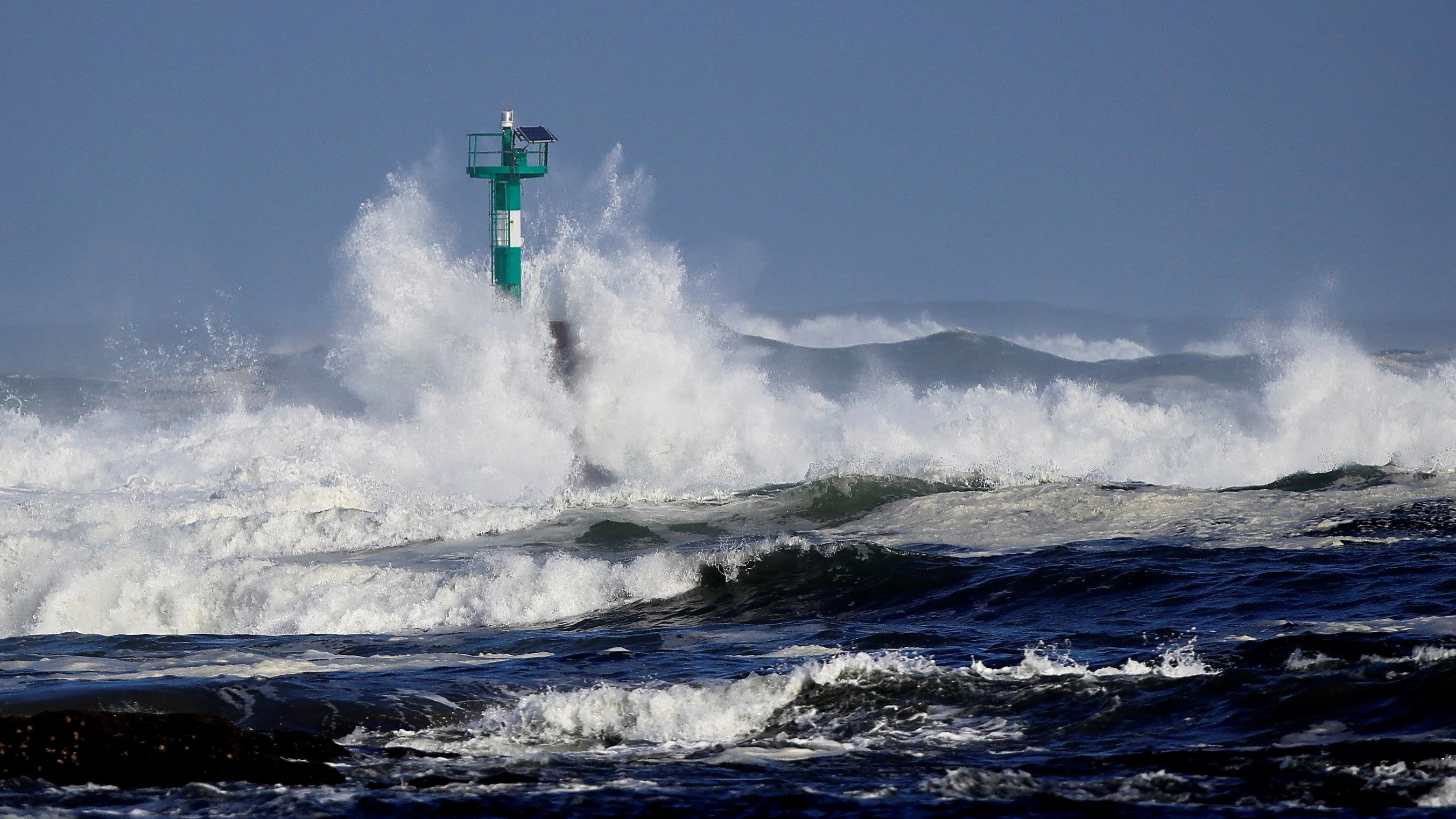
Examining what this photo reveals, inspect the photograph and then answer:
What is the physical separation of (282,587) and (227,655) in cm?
382

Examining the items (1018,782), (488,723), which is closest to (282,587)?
(488,723)

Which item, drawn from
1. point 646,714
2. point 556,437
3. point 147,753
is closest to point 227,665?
point 147,753

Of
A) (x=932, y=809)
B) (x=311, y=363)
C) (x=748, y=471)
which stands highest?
(x=311, y=363)

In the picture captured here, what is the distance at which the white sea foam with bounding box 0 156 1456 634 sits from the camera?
770 inches

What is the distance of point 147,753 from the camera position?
705cm

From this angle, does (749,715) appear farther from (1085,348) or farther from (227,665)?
(1085,348)

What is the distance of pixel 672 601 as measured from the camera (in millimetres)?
13352

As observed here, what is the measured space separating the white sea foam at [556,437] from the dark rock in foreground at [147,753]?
9385 mm

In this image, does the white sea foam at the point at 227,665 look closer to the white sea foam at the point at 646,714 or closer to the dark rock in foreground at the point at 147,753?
the white sea foam at the point at 646,714

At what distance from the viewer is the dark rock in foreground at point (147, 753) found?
22.6 feet

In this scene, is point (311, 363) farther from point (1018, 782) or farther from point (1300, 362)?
point (1018, 782)

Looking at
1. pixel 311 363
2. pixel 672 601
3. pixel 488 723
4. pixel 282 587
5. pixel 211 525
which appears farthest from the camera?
pixel 311 363

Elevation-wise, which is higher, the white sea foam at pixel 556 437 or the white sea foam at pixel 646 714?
the white sea foam at pixel 556 437

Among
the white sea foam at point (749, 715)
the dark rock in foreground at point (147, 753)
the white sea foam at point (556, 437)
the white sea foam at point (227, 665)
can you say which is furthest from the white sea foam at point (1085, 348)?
the dark rock in foreground at point (147, 753)
